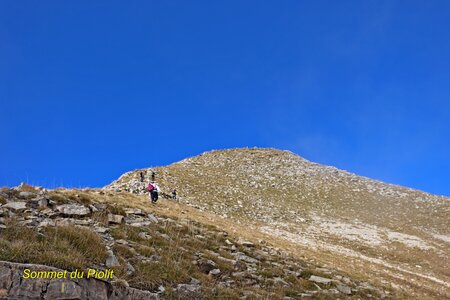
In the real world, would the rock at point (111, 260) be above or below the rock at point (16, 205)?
below

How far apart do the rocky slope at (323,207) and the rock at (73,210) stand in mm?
15088

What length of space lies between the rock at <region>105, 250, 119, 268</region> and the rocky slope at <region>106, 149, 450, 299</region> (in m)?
15.5

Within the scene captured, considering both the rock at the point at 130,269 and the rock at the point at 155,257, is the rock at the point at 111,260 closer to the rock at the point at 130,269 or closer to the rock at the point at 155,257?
the rock at the point at 130,269

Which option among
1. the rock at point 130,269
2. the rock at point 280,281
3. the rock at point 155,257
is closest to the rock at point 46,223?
the rock at point 130,269

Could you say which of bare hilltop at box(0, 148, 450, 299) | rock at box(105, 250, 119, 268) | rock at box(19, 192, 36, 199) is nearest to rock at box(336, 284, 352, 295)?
bare hilltop at box(0, 148, 450, 299)

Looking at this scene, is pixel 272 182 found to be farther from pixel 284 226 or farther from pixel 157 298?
pixel 157 298

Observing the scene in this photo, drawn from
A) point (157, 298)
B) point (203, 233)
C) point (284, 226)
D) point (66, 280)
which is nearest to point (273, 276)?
point (203, 233)

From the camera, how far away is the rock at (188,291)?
30.8ft

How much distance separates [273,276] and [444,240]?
37.8 meters

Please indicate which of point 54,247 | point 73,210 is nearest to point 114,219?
point 73,210

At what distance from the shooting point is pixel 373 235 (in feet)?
135

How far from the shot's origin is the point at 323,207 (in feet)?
172

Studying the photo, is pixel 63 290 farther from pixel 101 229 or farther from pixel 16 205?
pixel 16 205

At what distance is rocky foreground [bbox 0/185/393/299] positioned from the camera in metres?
7.84
